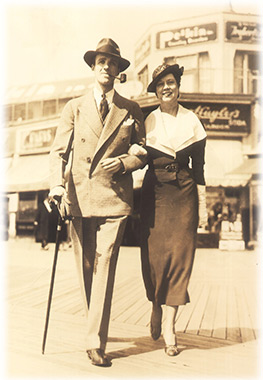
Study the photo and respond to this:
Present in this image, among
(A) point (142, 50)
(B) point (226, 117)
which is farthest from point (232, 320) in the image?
(B) point (226, 117)

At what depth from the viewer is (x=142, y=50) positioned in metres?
14.9

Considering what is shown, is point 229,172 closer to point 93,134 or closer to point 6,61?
point 6,61

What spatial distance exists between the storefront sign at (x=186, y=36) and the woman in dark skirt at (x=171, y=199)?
1179 cm

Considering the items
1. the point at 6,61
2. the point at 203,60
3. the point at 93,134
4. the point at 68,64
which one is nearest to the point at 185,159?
the point at 93,134

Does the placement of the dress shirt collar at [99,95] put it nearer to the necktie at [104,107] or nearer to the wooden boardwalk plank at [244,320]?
the necktie at [104,107]

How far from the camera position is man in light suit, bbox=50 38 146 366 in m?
3.00

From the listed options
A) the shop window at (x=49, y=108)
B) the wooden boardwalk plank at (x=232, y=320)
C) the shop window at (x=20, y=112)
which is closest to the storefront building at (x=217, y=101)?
→ the shop window at (x=20, y=112)

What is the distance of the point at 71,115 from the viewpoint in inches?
124

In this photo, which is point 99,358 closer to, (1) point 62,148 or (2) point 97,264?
(2) point 97,264

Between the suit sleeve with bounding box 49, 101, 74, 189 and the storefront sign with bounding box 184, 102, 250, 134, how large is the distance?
13.4 metres

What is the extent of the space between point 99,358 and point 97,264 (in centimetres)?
65

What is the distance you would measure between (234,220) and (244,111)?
4.41 metres

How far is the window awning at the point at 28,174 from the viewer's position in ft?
51.2

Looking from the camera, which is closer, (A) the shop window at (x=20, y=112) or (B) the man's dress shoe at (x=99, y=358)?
(B) the man's dress shoe at (x=99, y=358)
